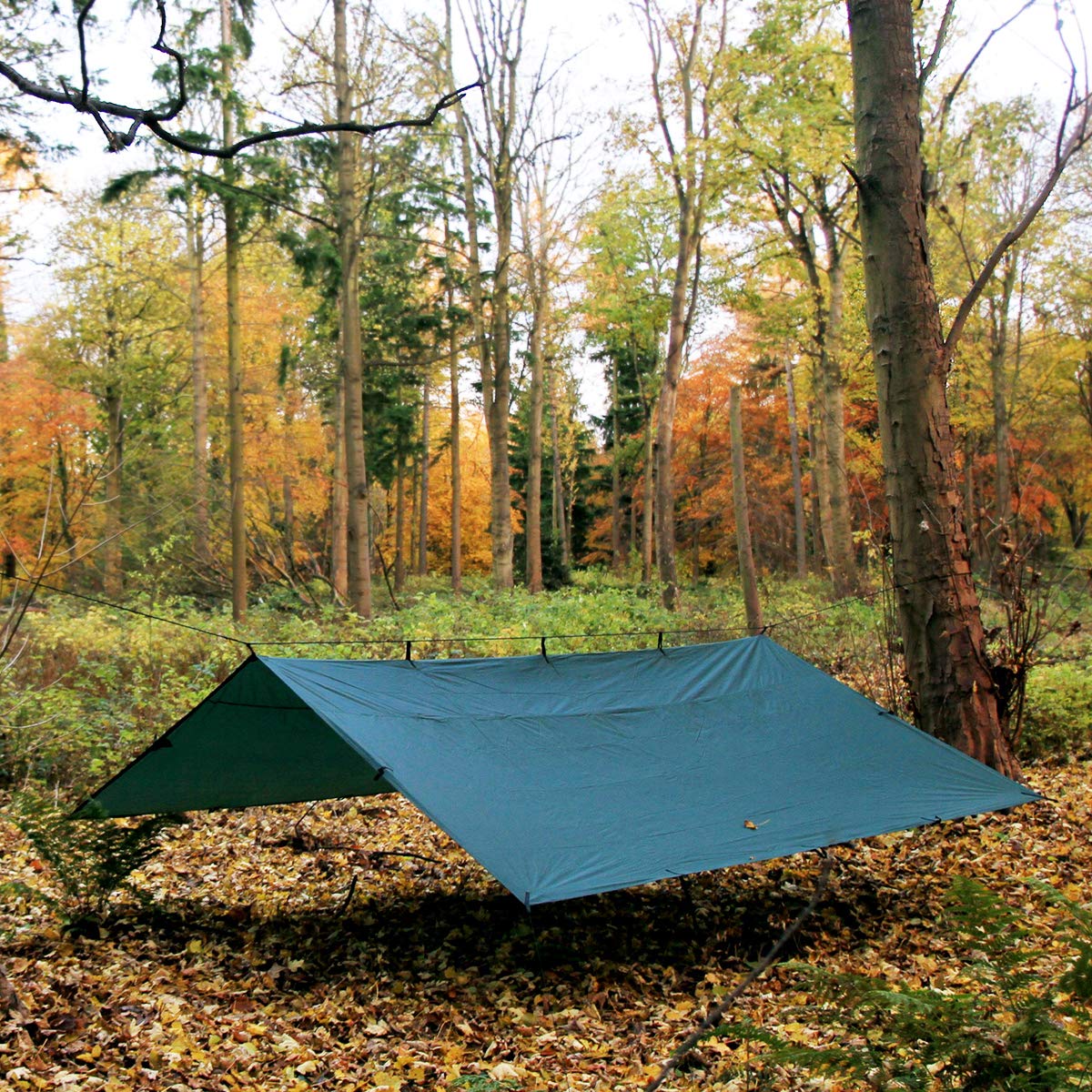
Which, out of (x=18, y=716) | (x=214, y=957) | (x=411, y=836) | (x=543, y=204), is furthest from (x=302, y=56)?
(x=214, y=957)

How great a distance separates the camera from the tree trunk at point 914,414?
5.20 meters

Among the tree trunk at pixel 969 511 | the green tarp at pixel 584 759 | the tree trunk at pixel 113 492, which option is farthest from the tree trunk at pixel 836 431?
the tree trunk at pixel 113 492

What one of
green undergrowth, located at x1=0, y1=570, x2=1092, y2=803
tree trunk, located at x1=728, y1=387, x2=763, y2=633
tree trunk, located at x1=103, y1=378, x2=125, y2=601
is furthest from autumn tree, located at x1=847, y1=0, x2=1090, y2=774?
tree trunk, located at x1=103, y1=378, x2=125, y2=601

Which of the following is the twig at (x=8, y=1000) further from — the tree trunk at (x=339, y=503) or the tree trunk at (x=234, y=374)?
the tree trunk at (x=339, y=503)

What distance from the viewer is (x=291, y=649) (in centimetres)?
886

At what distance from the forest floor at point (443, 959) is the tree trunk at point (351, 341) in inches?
250

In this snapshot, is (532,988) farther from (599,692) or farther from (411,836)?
(411,836)

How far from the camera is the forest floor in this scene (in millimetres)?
2805

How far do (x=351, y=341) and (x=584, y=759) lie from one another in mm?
9045

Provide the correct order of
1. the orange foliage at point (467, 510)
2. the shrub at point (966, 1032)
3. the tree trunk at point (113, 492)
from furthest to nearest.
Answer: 1. the orange foliage at point (467, 510)
2. the tree trunk at point (113, 492)
3. the shrub at point (966, 1032)

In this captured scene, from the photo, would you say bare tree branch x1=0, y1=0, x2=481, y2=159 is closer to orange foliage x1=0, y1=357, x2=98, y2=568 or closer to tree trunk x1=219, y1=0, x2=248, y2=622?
tree trunk x1=219, y1=0, x2=248, y2=622

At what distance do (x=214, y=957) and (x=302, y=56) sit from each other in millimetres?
12192

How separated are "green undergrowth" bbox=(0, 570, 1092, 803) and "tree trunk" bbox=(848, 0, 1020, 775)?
3.09ft

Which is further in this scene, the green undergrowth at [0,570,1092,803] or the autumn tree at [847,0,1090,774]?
the green undergrowth at [0,570,1092,803]
